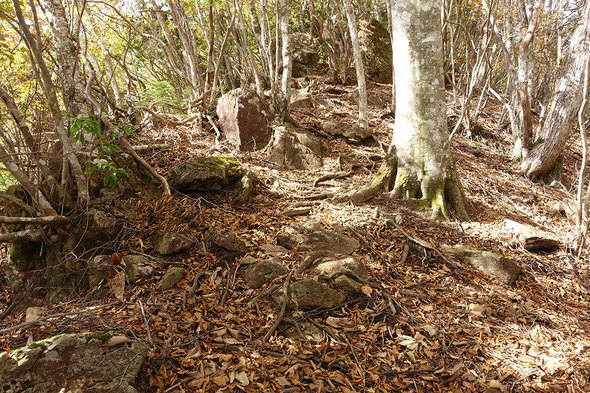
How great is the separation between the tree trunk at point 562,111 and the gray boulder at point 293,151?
4.95 m

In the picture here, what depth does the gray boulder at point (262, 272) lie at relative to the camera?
328 centimetres

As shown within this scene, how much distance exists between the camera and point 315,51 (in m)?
14.5

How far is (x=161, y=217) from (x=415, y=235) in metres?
3.29

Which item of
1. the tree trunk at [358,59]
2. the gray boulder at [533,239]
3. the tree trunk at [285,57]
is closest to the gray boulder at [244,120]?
the tree trunk at [285,57]

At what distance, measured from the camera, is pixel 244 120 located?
6613mm

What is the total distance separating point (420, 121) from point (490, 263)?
2169 mm

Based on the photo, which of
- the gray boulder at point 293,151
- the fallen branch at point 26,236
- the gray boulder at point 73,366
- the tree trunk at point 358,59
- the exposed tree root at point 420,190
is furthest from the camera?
the tree trunk at point 358,59

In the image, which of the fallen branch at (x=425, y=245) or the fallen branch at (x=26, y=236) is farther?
the fallen branch at (x=425, y=245)

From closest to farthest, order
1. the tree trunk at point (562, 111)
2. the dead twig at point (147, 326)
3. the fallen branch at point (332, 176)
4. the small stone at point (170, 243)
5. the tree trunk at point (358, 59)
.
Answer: the dead twig at point (147, 326), the small stone at point (170, 243), the fallen branch at point (332, 176), the tree trunk at point (562, 111), the tree trunk at point (358, 59)

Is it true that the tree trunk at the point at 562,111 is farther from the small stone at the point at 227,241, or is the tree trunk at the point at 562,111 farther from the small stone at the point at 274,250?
the small stone at the point at 227,241

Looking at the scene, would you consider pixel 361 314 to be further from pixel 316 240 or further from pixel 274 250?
pixel 274 250

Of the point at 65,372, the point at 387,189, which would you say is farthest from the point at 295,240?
the point at 65,372

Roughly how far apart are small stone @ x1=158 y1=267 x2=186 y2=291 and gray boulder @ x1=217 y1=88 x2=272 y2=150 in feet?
12.1

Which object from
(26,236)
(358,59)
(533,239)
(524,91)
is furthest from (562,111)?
(26,236)
